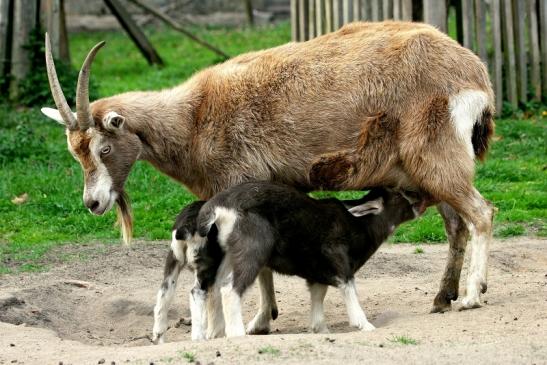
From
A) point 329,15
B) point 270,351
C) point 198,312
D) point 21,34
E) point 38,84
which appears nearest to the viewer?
point 270,351

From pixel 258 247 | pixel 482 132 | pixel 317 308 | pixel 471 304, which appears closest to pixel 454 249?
pixel 471 304

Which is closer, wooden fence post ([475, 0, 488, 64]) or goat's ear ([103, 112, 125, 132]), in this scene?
goat's ear ([103, 112, 125, 132])

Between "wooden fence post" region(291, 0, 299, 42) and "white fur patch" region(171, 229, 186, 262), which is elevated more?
"white fur patch" region(171, 229, 186, 262)

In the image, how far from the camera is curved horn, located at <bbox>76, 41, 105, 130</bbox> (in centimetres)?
736

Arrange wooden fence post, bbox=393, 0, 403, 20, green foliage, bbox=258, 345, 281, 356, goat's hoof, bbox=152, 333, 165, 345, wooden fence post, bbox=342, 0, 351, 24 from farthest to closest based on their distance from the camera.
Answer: wooden fence post, bbox=342, 0, 351, 24
wooden fence post, bbox=393, 0, 403, 20
goat's hoof, bbox=152, 333, 165, 345
green foliage, bbox=258, 345, 281, 356

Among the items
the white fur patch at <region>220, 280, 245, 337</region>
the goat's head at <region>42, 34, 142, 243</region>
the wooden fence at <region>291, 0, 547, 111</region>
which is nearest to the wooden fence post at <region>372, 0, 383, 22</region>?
the wooden fence at <region>291, 0, 547, 111</region>

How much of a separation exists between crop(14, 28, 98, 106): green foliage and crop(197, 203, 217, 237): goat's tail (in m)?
7.91

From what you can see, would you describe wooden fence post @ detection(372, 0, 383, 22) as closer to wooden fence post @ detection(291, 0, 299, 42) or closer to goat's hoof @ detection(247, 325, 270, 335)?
wooden fence post @ detection(291, 0, 299, 42)

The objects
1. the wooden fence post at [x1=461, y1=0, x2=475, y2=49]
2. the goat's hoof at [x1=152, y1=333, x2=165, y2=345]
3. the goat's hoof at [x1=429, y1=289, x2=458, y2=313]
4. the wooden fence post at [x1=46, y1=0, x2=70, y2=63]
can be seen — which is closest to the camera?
the goat's hoof at [x1=152, y1=333, x2=165, y2=345]

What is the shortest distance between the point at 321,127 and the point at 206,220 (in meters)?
1.20

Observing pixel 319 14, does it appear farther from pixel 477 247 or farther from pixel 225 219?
pixel 225 219

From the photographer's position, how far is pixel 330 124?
7.68m

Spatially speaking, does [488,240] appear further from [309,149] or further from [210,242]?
[210,242]

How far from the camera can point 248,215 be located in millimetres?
7090
